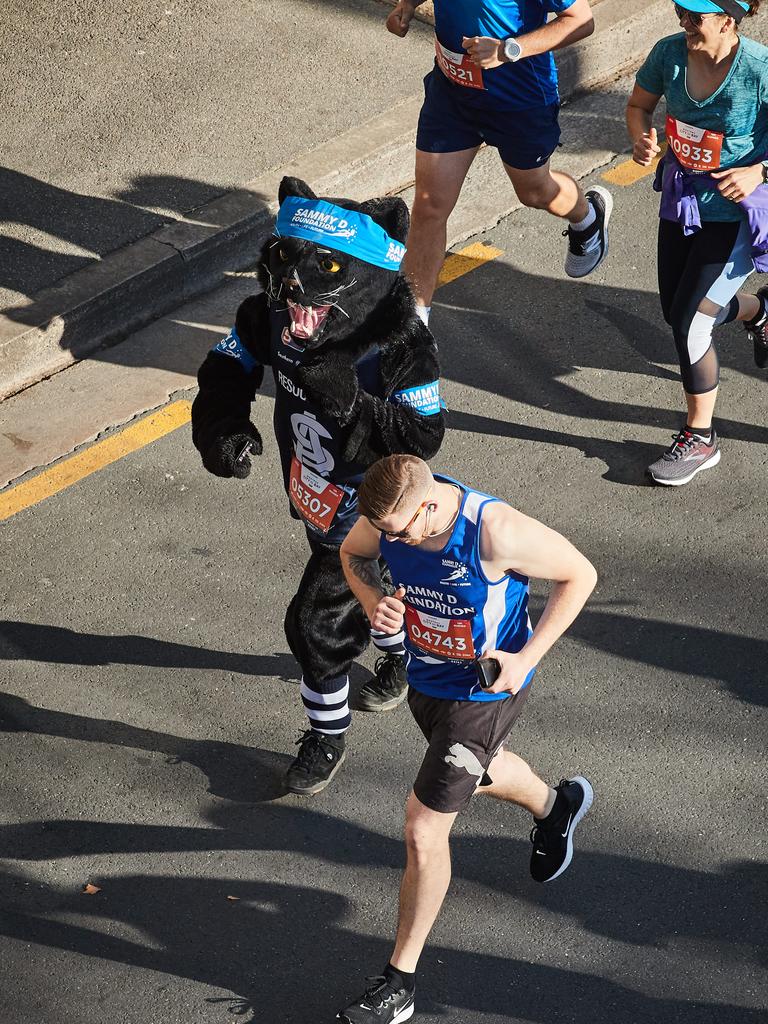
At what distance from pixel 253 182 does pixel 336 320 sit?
3.79m

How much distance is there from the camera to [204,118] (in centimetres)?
811

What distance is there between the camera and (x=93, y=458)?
6145mm

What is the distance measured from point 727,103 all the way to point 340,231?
204 centimetres

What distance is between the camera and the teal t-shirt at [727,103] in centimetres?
521

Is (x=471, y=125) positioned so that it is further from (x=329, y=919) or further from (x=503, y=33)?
(x=329, y=919)

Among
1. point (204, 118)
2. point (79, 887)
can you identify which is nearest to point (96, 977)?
point (79, 887)

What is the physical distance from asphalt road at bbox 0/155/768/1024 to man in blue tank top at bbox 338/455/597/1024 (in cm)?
46

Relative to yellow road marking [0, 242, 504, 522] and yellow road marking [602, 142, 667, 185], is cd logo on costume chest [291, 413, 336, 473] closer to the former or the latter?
yellow road marking [0, 242, 504, 522]

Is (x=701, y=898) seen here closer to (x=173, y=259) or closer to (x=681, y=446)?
(x=681, y=446)

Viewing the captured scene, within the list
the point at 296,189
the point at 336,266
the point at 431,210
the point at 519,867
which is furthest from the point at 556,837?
the point at 431,210

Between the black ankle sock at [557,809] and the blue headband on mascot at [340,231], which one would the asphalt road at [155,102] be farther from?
the black ankle sock at [557,809]

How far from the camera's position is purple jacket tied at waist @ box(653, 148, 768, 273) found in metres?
5.41

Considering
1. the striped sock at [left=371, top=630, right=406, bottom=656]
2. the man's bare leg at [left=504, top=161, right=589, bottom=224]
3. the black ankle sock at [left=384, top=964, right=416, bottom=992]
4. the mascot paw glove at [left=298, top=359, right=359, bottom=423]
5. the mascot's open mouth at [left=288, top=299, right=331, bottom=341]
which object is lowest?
the black ankle sock at [left=384, top=964, right=416, bottom=992]

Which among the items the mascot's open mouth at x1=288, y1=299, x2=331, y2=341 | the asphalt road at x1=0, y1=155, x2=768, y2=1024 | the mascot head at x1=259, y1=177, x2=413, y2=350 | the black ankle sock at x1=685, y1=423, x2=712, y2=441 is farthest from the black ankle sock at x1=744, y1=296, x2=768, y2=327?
the mascot's open mouth at x1=288, y1=299, x2=331, y2=341
